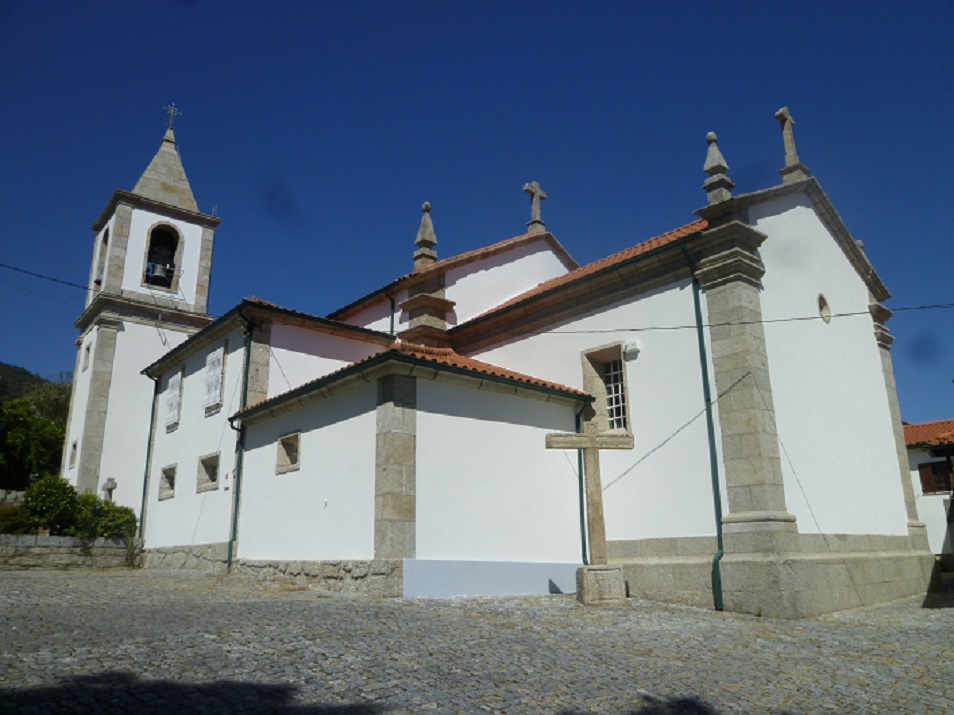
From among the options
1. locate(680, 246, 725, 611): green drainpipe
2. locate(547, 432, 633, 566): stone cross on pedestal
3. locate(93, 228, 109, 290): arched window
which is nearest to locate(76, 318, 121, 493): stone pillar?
locate(93, 228, 109, 290): arched window

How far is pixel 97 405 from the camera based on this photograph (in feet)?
67.6

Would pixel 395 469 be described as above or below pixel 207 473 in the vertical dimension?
below

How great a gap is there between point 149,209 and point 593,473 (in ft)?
61.9

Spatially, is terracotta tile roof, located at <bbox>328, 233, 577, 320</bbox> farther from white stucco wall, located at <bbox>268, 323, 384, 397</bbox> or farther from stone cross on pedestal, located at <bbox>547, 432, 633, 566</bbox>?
A: stone cross on pedestal, located at <bbox>547, 432, 633, 566</bbox>

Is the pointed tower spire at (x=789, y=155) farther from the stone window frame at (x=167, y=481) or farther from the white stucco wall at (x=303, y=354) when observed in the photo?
the stone window frame at (x=167, y=481)

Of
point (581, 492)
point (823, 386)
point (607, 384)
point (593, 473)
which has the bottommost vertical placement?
point (581, 492)

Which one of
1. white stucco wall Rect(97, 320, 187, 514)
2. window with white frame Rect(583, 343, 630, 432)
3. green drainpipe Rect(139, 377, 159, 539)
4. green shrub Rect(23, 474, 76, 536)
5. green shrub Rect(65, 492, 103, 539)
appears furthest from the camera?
white stucco wall Rect(97, 320, 187, 514)

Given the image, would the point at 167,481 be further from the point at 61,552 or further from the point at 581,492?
the point at 581,492

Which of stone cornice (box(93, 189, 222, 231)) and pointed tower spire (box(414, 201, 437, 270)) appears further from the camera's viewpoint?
stone cornice (box(93, 189, 222, 231))

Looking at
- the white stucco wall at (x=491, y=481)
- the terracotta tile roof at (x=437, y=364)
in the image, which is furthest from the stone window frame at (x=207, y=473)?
the white stucco wall at (x=491, y=481)

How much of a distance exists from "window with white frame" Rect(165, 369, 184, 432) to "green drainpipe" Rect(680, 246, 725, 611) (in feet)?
39.9

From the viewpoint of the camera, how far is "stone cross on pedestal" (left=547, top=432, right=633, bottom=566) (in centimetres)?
1002

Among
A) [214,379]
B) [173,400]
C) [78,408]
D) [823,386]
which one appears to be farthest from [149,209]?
[823,386]

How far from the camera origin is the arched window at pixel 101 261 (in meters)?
23.0
